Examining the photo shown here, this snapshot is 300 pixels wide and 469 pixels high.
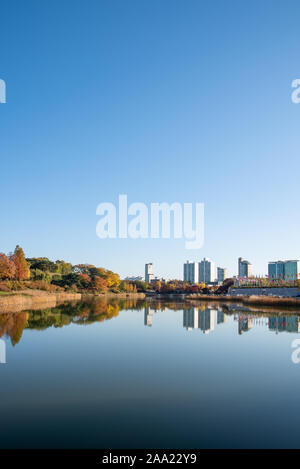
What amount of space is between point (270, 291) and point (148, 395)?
79.8 meters

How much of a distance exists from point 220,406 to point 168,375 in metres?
3.02

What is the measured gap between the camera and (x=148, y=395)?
29.9 ft

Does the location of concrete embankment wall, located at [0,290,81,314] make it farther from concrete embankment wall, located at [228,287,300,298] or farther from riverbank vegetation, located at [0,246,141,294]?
concrete embankment wall, located at [228,287,300,298]

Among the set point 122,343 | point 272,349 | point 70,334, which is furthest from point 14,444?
point 70,334

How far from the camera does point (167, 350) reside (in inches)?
613

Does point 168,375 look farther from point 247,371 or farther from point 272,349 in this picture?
point 272,349

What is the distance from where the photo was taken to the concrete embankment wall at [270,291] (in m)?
74.6

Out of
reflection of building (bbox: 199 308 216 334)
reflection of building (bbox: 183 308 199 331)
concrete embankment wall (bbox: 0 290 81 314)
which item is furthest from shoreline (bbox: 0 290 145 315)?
reflection of building (bbox: 199 308 216 334)

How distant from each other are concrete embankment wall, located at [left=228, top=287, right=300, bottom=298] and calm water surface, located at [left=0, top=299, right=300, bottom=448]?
62.6 meters

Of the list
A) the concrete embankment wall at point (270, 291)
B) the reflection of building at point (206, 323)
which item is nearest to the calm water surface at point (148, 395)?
the reflection of building at point (206, 323)

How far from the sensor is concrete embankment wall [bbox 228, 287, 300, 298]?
245 feet

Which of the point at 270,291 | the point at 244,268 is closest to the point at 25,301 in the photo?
the point at 270,291

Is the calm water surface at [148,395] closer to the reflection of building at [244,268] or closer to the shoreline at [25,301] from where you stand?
the shoreline at [25,301]

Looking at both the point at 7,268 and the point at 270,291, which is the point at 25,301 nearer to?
the point at 7,268
